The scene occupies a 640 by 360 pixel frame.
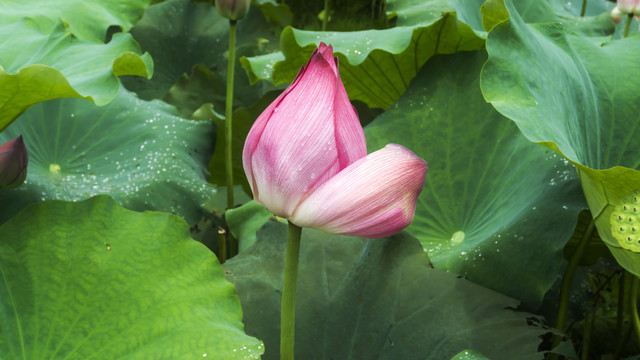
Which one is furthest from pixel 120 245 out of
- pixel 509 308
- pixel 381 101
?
pixel 381 101

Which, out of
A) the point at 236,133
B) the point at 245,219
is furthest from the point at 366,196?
the point at 236,133

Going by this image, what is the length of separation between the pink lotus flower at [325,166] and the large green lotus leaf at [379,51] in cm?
48

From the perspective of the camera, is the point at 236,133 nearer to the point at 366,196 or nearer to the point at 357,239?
the point at 357,239

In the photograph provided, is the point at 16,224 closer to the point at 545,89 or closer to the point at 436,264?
the point at 436,264

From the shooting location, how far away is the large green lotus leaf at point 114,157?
3.30 feet

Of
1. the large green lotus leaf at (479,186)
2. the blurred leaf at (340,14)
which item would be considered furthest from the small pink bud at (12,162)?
the blurred leaf at (340,14)

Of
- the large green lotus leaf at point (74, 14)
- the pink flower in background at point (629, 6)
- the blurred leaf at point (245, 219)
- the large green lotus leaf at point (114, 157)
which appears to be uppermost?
the pink flower in background at point (629, 6)

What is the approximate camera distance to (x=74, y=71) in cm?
98

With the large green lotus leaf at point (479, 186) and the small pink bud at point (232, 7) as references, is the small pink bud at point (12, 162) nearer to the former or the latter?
the small pink bud at point (232, 7)

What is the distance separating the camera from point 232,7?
1103mm

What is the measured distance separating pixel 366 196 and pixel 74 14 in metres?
1.03

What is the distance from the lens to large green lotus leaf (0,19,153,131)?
763mm

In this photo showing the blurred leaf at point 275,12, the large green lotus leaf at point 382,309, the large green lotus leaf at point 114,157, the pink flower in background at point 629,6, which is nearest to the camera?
the large green lotus leaf at point 382,309

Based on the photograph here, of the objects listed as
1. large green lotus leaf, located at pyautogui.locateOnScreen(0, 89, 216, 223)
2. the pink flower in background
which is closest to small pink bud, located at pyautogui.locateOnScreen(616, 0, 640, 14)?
the pink flower in background
